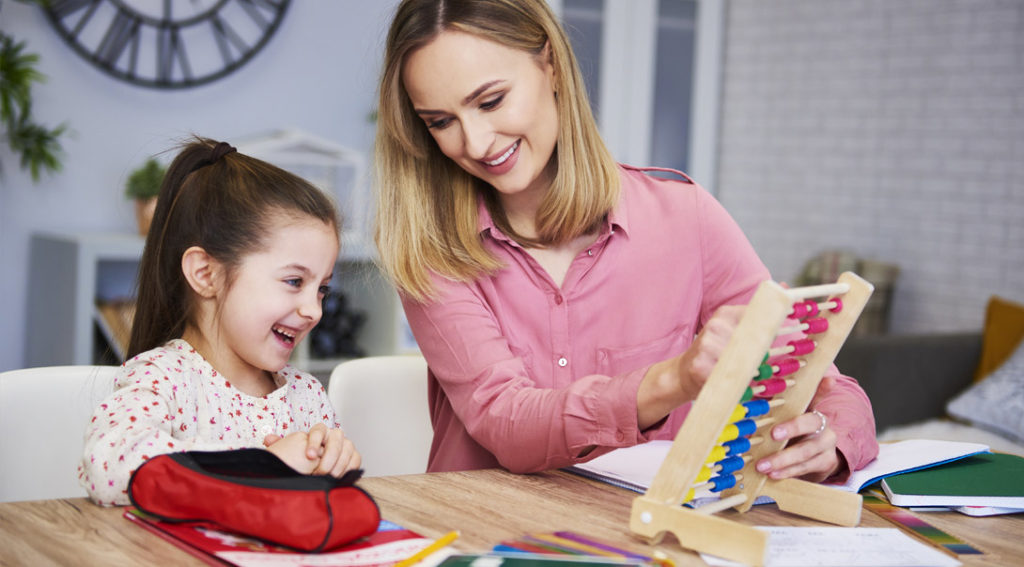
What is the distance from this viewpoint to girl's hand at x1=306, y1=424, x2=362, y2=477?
1241 millimetres

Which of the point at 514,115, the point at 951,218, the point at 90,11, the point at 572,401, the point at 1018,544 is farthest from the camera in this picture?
the point at 951,218

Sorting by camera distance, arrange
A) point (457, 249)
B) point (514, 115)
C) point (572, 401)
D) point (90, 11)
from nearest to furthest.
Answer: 1. point (572, 401)
2. point (514, 115)
3. point (457, 249)
4. point (90, 11)

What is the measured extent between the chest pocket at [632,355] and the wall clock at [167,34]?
334cm

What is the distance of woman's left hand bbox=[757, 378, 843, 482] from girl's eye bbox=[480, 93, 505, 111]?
66 cm

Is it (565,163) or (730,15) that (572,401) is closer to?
(565,163)

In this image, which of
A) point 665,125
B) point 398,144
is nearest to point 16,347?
point 398,144

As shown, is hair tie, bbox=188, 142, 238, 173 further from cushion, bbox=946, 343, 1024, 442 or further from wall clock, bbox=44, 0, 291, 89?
wall clock, bbox=44, 0, 291, 89

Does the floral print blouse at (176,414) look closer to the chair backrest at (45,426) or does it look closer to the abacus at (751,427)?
the chair backrest at (45,426)

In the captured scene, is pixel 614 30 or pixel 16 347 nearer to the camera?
pixel 16 347

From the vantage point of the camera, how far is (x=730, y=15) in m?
5.81

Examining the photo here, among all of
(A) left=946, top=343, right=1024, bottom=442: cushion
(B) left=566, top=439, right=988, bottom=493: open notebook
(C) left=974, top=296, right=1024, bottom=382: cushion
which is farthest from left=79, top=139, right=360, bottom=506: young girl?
(C) left=974, top=296, right=1024, bottom=382: cushion

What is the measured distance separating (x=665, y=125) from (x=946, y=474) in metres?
4.54

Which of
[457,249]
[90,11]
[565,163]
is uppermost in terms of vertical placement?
[90,11]

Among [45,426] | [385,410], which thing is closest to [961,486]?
[385,410]
